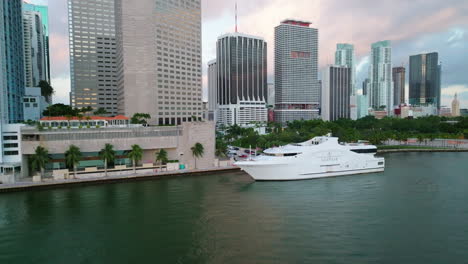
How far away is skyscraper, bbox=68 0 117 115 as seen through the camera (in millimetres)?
132750

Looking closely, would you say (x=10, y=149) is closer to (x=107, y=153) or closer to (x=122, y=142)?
(x=107, y=153)

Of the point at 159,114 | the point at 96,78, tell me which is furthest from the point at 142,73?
the point at 96,78

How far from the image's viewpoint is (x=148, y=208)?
30672mm

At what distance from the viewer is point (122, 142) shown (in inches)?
1900

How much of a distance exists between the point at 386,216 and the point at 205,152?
103 feet

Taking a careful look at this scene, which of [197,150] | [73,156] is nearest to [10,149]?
[73,156]

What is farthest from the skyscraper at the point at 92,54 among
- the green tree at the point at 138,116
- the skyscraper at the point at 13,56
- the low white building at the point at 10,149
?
the low white building at the point at 10,149

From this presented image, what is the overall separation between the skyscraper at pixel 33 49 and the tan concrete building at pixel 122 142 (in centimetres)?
9515

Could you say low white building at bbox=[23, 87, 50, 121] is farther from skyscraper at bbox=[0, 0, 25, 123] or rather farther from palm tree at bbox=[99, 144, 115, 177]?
palm tree at bbox=[99, 144, 115, 177]

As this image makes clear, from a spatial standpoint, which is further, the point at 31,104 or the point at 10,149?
the point at 31,104

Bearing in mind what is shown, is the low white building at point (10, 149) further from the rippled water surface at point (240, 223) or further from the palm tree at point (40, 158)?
the rippled water surface at point (240, 223)

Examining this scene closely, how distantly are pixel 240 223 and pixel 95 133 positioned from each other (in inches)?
1247

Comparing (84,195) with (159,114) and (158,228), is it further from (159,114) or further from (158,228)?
(159,114)

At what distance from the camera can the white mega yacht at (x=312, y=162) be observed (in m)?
42.5
